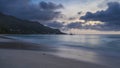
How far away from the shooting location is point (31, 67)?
11141 millimetres

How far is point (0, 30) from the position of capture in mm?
179875

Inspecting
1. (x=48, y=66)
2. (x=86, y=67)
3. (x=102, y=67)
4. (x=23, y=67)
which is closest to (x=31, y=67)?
(x=23, y=67)

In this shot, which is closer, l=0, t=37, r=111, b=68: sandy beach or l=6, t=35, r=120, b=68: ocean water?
l=0, t=37, r=111, b=68: sandy beach

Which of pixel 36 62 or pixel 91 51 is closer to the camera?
pixel 36 62

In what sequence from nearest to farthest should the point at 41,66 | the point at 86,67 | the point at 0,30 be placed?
the point at 41,66, the point at 86,67, the point at 0,30

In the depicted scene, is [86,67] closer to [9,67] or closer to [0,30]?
[9,67]

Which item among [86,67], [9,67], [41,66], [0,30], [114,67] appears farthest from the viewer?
[0,30]

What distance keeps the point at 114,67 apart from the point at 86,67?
2.27m

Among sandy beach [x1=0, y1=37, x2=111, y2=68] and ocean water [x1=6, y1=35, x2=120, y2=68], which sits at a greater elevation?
sandy beach [x1=0, y1=37, x2=111, y2=68]

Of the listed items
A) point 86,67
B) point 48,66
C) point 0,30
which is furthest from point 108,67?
point 0,30

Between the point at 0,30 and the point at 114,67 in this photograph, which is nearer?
the point at 114,67

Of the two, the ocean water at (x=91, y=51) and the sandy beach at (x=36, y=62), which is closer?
the sandy beach at (x=36, y=62)

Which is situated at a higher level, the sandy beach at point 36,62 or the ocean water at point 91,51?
the sandy beach at point 36,62

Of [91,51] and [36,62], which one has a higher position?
[36,62]
